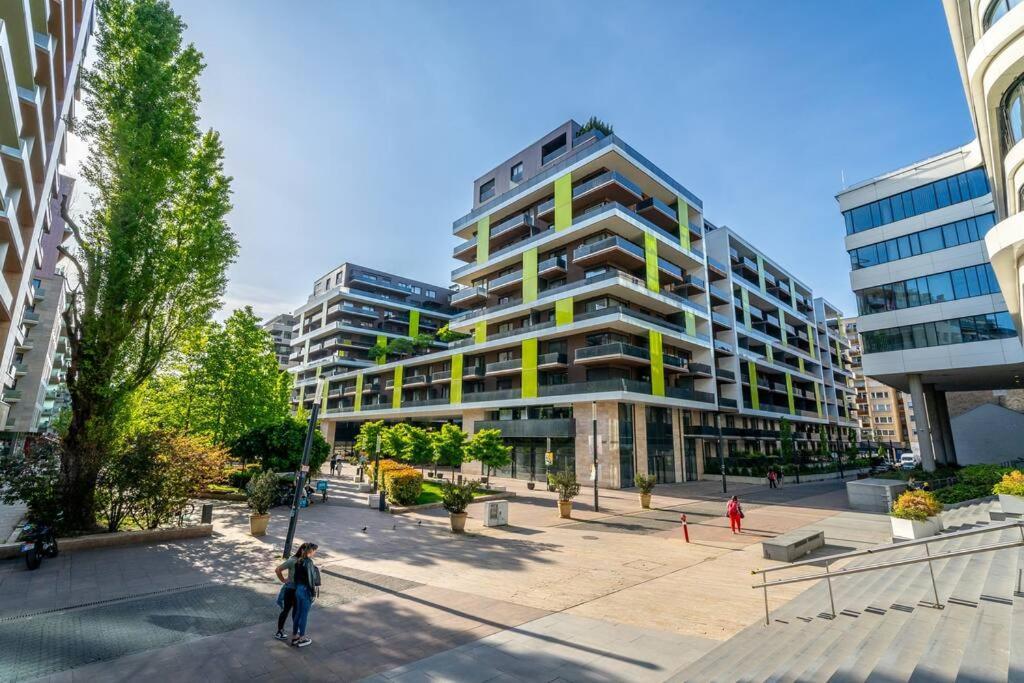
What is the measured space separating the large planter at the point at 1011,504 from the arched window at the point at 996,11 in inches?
576

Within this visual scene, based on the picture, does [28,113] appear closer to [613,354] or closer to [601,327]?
[613,354]

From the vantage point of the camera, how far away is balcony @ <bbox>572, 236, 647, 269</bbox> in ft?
119

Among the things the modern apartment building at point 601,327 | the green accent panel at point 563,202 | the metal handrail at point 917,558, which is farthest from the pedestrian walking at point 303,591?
the green accent panel at point 563,202

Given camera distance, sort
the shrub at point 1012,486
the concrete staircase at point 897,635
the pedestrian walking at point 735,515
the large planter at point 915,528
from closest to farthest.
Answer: the concrete staircase at point 897,635 < the shrub at point 1012,486 < the large planter at point 915,528 < the pedestrian walking at point 735,515

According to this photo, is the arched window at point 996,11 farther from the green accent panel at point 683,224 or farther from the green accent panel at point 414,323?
the green accent panel at point 414,323

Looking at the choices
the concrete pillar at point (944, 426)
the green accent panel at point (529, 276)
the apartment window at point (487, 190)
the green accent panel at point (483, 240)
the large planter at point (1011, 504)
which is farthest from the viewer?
the apartment window at point (487, 190)

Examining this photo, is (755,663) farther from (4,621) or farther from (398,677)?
(4,621)

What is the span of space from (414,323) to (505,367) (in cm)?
3706

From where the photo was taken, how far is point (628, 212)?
37719 millimetres

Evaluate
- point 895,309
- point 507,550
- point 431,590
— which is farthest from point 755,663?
point 895,309

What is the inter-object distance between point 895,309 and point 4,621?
4250 cm

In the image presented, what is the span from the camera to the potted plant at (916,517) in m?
14.5

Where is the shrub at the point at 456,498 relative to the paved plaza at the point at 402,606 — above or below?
above

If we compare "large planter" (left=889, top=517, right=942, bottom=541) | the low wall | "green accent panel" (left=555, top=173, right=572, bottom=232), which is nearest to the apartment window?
"green accent panel" (left=555, top=173, right=572, bottom=232)
